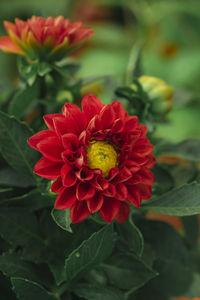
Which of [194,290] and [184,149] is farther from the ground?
[184,149]

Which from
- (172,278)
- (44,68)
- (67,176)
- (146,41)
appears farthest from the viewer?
(146,41)

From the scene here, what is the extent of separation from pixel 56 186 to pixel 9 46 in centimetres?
A: 20

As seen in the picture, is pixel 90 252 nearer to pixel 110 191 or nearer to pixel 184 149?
pixel 110 191

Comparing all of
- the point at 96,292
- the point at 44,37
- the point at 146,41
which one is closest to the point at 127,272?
the point at 96,292

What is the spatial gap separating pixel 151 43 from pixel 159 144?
111 centimetres

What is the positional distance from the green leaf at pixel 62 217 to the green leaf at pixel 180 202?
0.10m

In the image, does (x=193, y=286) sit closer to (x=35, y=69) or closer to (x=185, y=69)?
(x=35, y=69)

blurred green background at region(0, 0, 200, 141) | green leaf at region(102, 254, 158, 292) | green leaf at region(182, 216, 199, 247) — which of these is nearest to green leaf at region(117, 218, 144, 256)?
green leaf at region(102, 254, 158, 292)

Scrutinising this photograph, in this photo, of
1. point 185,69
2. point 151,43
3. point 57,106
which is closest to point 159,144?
point 57,106

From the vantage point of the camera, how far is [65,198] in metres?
0.33

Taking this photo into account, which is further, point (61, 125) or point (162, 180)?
point (162, 180)

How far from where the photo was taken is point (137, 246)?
38 cm

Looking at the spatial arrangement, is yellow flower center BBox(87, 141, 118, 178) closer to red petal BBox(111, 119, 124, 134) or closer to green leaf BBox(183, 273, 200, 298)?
red petal BBox(111, 119, 124, 134)

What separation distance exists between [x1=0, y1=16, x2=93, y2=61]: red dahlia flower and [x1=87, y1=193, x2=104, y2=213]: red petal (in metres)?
0.18
